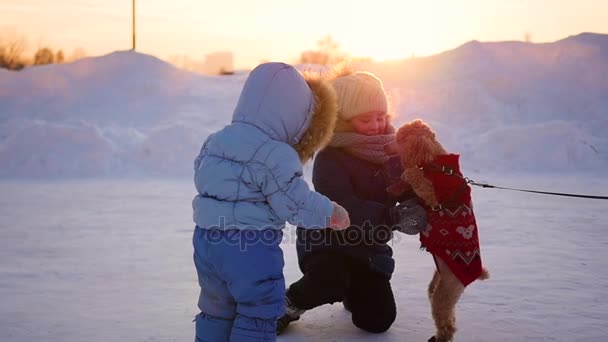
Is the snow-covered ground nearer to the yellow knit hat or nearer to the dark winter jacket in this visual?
the dark winter jacket

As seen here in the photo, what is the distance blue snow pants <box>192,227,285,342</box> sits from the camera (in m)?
2.35

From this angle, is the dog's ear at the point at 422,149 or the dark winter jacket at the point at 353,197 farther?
the dark winter jacket at the point at 353,197

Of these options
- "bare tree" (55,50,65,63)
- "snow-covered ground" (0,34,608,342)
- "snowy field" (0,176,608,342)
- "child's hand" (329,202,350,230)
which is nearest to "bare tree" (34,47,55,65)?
"bare tree" (55,50,65,63)

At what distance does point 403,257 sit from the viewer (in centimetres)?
479

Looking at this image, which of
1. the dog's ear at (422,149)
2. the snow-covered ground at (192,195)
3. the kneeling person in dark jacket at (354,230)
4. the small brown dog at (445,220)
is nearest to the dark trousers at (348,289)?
the kneeling person in dark jacket at (354,230)

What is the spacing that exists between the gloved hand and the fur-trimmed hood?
50 cm

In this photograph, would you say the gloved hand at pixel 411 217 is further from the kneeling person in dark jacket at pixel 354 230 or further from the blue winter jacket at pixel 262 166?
the blue winter jacket at pixel 262 166

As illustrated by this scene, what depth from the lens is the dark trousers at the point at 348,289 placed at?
3.00 metres

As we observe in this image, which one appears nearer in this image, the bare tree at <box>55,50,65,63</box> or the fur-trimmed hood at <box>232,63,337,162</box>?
the fur-trimmed hood at <box>232,63,337,162</box>

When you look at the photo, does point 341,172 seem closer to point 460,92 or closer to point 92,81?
point 460,92

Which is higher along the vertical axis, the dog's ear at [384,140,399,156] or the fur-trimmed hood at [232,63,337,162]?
the fur-trimmed hood at [232,63,337,162]

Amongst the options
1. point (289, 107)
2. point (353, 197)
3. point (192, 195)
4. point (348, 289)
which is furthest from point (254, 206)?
point (192, 195)

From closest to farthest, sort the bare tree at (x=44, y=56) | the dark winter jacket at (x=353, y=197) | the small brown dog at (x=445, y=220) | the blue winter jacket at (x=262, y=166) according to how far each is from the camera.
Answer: the blue winter jacket at (x=262, y=166) < the small brown dog at (x=445, y=220) < the dark winter jacket at (x=353, y=197) < the bare tree at (x=44, y=56)

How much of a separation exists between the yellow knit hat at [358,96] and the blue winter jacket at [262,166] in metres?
0.60
